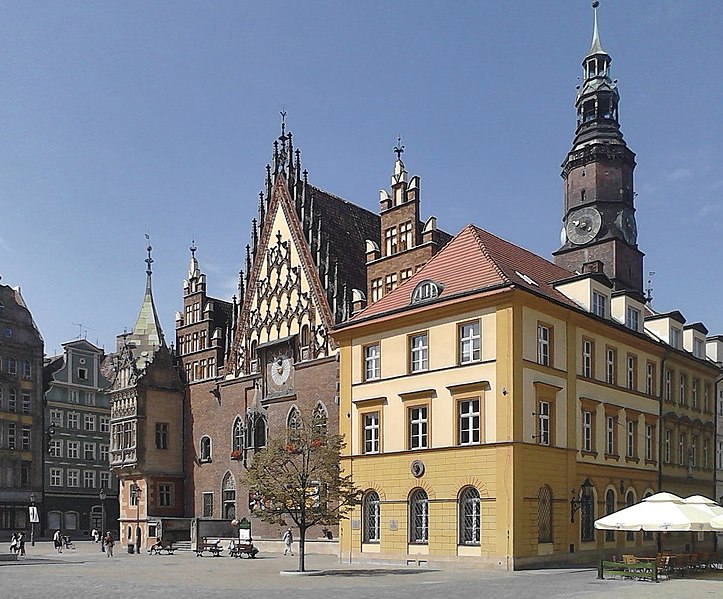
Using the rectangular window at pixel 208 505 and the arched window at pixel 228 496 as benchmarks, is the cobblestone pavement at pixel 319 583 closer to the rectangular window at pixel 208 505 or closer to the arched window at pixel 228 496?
the arched window at pixel 228 496

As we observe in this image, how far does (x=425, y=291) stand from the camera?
38.9 metres

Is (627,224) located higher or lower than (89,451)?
higher

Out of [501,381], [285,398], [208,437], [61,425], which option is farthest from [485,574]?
[61,425]

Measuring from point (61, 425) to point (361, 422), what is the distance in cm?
5180

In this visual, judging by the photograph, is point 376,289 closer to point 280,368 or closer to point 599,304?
point 280,368

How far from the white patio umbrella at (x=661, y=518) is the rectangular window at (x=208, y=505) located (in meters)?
33.2

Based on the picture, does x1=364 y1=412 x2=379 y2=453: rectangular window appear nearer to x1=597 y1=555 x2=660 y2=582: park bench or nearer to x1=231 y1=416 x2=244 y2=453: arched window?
x1=597 y1=555 x2=660 y2=582: park bench

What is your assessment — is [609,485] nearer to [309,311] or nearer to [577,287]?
[577,287]

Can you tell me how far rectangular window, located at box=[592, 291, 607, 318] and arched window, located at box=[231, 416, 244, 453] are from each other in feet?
77.6

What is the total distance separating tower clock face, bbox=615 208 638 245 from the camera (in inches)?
2359

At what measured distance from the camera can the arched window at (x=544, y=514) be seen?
1400 inches

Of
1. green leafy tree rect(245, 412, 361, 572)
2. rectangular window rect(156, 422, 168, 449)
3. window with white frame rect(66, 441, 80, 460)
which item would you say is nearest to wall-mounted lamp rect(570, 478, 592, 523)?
green leafy tree rect(245, 412, 361, 572)

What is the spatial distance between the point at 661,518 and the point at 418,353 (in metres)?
12.5

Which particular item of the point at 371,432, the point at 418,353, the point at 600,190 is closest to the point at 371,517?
the point at 371,432
